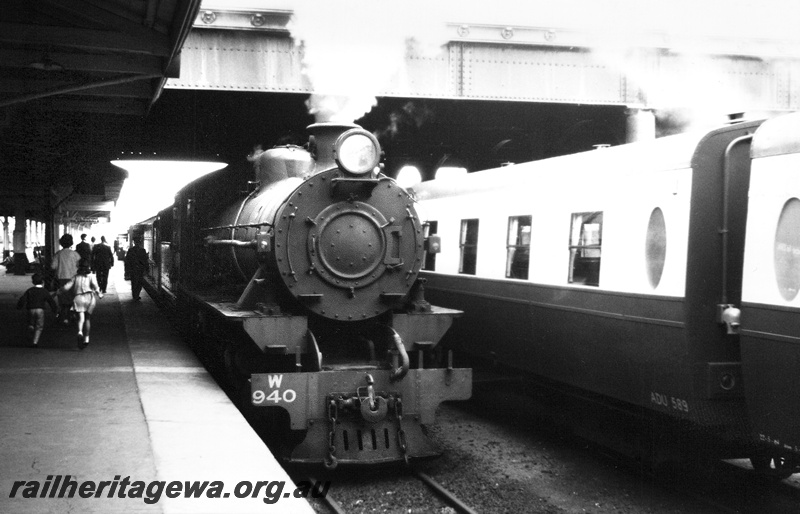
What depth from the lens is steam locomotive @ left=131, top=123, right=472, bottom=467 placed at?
702 cm

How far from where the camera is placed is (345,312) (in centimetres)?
756

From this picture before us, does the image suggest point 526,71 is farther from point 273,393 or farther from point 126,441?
point 126,441

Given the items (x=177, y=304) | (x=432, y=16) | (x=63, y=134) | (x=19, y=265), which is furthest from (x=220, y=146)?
(x=19, y=265)

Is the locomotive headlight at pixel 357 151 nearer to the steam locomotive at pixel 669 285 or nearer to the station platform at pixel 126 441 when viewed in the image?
the steam locomotive at pixel 669 285

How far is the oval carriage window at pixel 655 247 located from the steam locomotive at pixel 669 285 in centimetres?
2

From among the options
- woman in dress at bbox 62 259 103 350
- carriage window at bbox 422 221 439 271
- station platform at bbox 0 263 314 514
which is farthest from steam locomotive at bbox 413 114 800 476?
woman in dress at bbox 62 259 103 350

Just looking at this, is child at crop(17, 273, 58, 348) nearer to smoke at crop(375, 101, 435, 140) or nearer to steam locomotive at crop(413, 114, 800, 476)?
steam locomotive at crop(413, 114, 800, 476)

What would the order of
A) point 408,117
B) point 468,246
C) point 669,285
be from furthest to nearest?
1. point 408,117
2. point 468,246
3. point 669,285

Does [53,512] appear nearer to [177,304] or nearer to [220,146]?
[177,304]

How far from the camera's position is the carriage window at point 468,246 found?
10.5 metres

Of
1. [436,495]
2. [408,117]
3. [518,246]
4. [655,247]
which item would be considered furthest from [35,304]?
[655,247]

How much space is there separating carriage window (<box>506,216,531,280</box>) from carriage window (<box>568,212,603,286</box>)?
2.99ft

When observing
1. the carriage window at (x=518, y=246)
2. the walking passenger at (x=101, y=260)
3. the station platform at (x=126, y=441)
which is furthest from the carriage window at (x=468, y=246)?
the walking passenger at (x=101, y=260)

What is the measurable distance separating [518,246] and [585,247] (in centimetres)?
141
